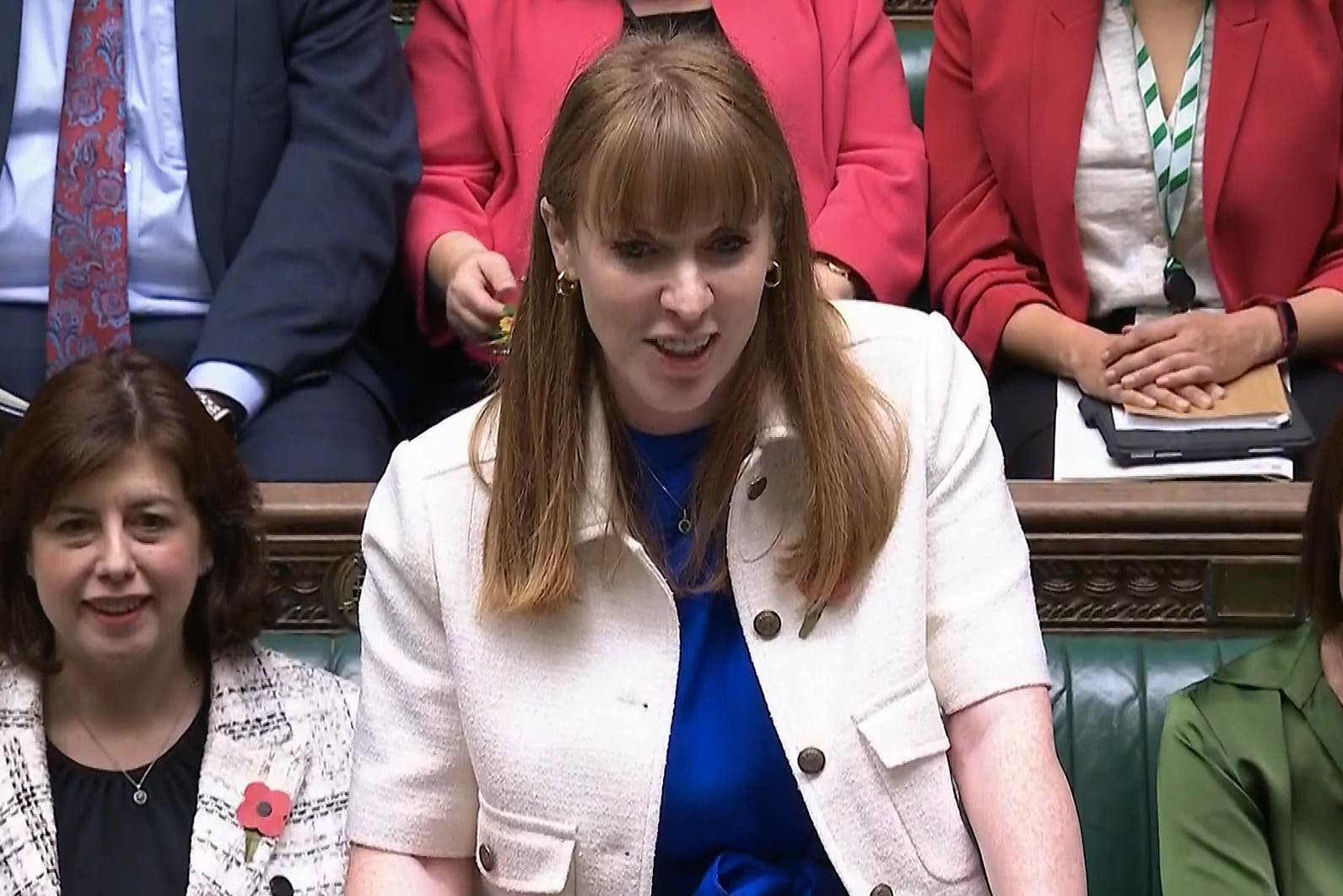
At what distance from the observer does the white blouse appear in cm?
222

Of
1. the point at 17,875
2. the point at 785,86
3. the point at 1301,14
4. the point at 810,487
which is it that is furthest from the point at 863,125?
the point at 17,875

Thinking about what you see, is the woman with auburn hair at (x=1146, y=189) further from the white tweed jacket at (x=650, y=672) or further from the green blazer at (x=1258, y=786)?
the white tweed jacket at (x=650, y=672)

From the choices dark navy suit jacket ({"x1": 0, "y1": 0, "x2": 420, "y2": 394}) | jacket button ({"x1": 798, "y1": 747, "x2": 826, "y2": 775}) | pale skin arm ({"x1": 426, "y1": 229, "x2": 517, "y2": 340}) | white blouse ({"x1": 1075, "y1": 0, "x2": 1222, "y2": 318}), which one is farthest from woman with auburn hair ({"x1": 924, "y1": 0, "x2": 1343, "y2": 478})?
jacket button ({"x1": 798, "y1": 747, "x2": 826, "y2": 775})

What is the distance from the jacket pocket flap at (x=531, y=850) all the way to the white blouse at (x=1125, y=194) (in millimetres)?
1151

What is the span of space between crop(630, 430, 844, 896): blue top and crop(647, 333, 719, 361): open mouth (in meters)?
0.11

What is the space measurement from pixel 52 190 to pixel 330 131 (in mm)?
297

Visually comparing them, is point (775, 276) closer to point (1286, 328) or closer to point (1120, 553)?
point (1120, 553)

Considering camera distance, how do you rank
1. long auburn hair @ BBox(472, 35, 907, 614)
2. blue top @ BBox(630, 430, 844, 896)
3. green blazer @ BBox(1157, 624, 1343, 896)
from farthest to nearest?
green blazer @ BBox(1157, 624, 1343, 896), blue top @ BBox(630, 430, 844, 896), long auburn hair @ BBox(472, 35, 907, 614)

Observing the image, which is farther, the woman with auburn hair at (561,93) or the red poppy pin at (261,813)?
the woman with auburn hair at (561,93)

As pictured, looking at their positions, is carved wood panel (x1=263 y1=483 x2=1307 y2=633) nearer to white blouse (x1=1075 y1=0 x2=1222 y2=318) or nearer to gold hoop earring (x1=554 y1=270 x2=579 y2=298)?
white blouse (x1=1075 y1=0 x2=1222 y2=318)

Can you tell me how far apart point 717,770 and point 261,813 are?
0.51 meters

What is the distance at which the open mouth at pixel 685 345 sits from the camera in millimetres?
1272

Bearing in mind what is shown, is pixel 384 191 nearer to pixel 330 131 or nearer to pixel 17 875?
pixel 330 131

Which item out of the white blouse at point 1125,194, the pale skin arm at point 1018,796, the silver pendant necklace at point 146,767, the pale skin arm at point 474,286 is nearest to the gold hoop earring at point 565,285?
the pale skin arm at point 1018,796
